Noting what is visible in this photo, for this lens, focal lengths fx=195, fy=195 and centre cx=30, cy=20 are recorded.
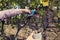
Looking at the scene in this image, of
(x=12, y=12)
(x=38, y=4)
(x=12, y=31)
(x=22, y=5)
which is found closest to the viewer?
(x=12, y=12)

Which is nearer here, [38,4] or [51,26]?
[38,4]

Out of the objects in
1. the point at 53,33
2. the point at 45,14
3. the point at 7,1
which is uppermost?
the point at 7,1

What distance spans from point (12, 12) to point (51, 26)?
1.74 m

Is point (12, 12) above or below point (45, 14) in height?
above

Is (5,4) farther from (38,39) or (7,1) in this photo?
(38,39)

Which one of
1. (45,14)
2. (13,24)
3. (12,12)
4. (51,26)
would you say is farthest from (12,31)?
(12,12)

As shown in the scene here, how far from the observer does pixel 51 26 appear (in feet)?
13.9

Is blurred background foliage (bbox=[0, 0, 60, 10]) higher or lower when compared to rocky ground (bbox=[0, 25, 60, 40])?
higher

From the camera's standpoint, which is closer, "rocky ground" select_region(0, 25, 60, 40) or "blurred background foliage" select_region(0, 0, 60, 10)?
"blurred background foliage" select_region(0, 0, 60, 10)

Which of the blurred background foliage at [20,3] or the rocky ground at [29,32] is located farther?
the rocky ground at [29,32]

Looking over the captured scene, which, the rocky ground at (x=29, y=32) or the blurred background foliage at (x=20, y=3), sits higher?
the blurred background foliage at (x=20, y=3)

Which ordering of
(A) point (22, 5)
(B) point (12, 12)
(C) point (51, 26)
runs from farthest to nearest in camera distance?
1. (C) point (51, 26)
2. (A) point (22, 5)
3. (B) point (12, 12)

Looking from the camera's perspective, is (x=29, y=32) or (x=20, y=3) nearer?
(x=20, y=3)

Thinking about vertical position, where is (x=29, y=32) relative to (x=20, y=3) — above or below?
below
